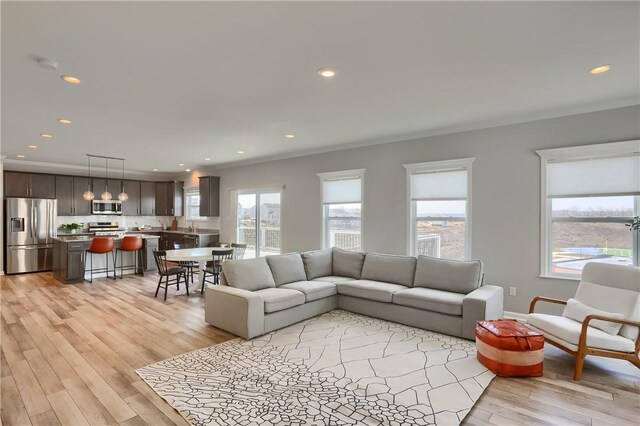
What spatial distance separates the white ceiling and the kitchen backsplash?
4.64 m

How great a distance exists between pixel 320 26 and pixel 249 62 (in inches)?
31.9

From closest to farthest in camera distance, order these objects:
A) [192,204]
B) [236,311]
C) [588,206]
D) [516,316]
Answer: [236,311] < [588,206] < [516,316] < [192,204]

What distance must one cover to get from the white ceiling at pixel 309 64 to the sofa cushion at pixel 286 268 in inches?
77.5

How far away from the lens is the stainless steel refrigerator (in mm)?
7422

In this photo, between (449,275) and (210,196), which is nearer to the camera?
(449,275)

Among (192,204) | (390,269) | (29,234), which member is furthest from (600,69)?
(29,234)

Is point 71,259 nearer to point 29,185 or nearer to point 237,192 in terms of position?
point 29,185

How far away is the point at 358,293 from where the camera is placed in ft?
15.5

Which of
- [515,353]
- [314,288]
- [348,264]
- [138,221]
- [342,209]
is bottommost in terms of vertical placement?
[515,353]

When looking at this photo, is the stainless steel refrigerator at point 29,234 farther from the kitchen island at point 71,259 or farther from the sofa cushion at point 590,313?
the sofa cushion at point 590,313

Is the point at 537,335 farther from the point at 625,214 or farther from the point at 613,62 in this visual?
the point at 613,62

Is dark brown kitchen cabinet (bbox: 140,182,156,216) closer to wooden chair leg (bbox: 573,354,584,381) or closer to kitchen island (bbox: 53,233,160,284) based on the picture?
kitchen island (bbox: 53,233,160,284)

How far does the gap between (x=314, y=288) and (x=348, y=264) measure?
1025 mm

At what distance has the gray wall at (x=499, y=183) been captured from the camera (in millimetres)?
4094
